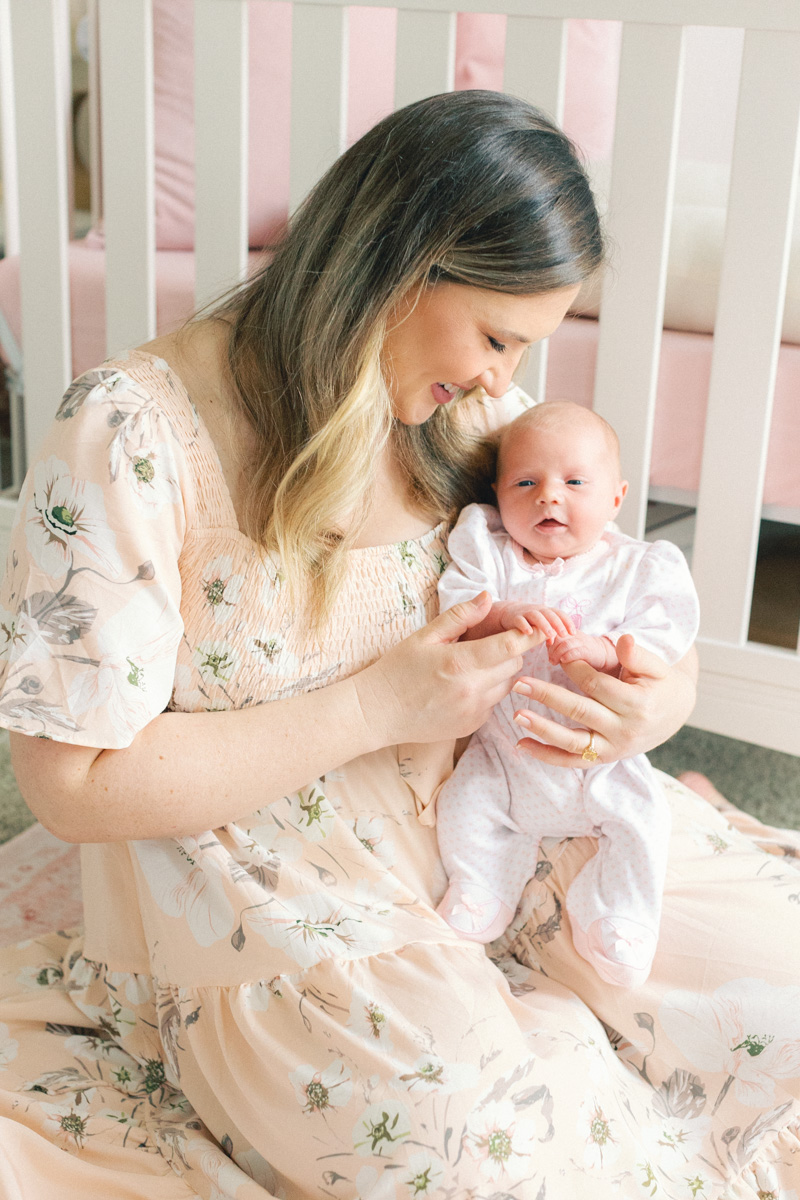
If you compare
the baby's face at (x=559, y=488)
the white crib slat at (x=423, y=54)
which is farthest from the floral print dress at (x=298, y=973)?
the white crib slat at (x=423, y=54)

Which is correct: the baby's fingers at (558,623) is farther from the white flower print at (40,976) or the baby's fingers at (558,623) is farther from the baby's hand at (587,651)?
the white flower print at (40,976)

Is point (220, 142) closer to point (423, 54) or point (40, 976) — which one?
point (423, 54)

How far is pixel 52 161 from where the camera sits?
60.3 inches

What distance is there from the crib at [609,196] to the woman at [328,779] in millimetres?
337

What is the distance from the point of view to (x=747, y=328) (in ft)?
4.03

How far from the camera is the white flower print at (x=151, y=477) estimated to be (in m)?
0.86

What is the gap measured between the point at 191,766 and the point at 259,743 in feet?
0.20

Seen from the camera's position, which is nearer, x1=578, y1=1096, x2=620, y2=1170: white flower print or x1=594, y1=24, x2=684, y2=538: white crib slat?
x1=578, y1=1096, x2=620, y2=1170: white flower print

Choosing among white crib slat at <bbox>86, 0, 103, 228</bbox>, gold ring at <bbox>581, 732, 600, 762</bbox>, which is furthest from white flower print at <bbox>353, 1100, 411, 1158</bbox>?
white crib slat at <bbox>86, 0, 103, 228</bbox>

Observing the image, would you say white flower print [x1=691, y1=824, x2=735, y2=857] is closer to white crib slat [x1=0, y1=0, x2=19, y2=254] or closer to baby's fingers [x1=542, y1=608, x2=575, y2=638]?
baby's fingers [x1=542, y1=608, x2=575, y2=638]

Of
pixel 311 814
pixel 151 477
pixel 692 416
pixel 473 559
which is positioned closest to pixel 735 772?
pixel 692 416

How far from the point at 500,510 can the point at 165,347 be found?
0.36 m

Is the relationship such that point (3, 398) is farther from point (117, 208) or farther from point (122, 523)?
point (122, 523)

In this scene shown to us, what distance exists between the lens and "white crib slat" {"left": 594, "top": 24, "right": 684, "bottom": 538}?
3.94 feet
